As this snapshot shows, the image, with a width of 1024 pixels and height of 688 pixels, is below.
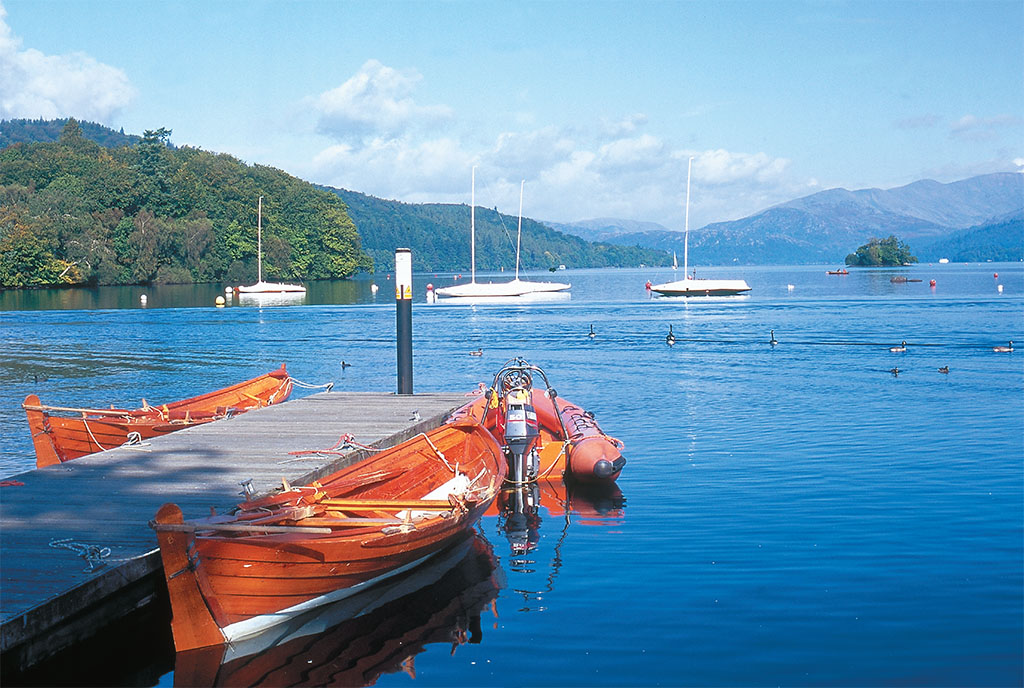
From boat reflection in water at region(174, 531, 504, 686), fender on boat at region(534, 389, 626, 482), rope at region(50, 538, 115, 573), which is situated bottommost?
boat reflection in water at region(174, 531, 504, 686)

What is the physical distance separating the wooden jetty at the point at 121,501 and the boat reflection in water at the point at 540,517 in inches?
78.2

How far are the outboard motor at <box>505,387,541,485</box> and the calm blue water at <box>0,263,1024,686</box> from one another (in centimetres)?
141

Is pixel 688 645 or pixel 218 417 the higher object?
pixel 218 417

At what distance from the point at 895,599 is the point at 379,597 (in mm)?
5028

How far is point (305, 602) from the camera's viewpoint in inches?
335

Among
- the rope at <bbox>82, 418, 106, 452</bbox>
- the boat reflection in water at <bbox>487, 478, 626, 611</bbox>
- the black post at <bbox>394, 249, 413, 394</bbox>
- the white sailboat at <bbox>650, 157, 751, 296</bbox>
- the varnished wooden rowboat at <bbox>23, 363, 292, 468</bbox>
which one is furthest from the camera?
the white sailboat at <bbox>650, 157, 751, 296</bbox>

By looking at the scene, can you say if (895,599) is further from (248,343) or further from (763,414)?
(248,343)

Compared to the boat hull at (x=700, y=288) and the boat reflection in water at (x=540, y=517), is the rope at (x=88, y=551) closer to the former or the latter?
the boat reflection in water at (x=540, y=517)

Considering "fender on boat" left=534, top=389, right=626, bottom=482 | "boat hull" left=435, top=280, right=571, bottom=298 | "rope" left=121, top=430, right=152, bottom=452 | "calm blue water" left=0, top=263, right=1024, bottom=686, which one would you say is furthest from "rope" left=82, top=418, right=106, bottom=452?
"boat hull" left=435, top=280, right=571, bottom=298

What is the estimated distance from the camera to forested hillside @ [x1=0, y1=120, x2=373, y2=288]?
97062 mm

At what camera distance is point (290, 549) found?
7.98m

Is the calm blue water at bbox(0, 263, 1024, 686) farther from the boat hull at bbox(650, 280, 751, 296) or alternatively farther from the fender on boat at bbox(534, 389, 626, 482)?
the boat hull at bbox(650, 280, 751, 296)

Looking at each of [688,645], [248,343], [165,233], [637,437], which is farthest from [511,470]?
[165,233]

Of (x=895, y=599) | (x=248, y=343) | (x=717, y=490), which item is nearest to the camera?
(x=895, y=599)
